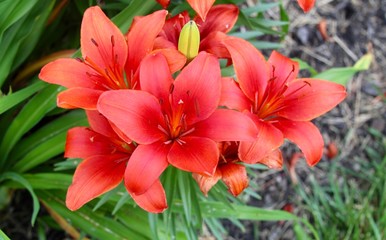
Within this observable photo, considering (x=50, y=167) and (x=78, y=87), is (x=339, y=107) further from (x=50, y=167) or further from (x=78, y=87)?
(x=78, y=87)

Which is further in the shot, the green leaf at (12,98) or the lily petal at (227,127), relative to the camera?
the green leaf at (12,98)

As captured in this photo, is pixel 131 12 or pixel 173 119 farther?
pixel 131 12

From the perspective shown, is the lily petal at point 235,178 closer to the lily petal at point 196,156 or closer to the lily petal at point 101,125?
the lily petal at point 196,156

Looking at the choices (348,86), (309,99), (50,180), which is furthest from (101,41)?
(348,86)

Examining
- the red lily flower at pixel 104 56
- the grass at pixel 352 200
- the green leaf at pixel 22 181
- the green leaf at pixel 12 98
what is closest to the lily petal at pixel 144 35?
the red lily flower at pixel 104 56

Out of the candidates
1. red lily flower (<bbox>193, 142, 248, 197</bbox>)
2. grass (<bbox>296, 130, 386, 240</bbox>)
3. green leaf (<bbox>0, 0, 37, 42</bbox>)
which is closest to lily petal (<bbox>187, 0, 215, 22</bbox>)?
red lily flower (<bbox>193, 142, 248, 197</bbox>)

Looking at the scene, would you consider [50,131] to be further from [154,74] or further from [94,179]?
[154,74]

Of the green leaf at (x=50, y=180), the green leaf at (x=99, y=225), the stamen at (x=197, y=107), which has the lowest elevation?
the green leaf at (x=99, y=225)

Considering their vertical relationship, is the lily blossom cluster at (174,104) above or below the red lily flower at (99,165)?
above
